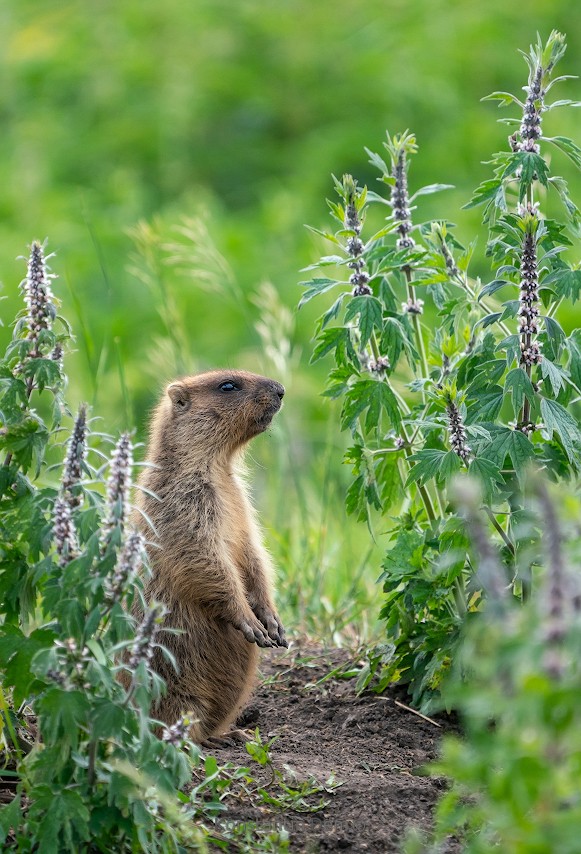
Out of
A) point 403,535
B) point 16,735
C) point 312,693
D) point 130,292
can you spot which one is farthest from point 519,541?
point 130,292

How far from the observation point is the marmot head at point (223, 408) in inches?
185

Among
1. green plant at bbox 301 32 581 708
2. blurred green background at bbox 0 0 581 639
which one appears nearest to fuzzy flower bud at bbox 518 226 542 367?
green plant at bbox 301 32 581 708

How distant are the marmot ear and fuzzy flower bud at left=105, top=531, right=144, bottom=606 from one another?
6.66ft

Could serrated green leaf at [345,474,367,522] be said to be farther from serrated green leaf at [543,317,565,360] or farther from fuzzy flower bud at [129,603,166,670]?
fuzzy flower bud at [129,603,166,670]

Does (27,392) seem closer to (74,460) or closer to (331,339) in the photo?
(74,460)

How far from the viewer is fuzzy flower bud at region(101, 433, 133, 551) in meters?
2.66

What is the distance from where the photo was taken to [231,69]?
12.4 meters

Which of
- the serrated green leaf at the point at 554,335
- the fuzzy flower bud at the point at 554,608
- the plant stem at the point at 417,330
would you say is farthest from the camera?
the plant stem at the point at 417,330

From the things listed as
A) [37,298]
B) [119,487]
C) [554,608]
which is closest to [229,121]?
[37,298]

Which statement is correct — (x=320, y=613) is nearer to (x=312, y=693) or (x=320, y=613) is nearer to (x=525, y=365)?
(x=312, y=693)

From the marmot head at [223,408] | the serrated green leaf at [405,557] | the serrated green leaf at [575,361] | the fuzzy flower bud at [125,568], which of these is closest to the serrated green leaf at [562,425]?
the serrated green leaf at [575,361]

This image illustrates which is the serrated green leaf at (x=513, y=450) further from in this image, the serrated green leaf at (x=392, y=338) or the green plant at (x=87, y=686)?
the green plant at (x=87, y=686)

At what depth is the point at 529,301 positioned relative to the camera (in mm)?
3592

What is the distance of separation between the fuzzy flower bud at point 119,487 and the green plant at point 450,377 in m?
1.04
